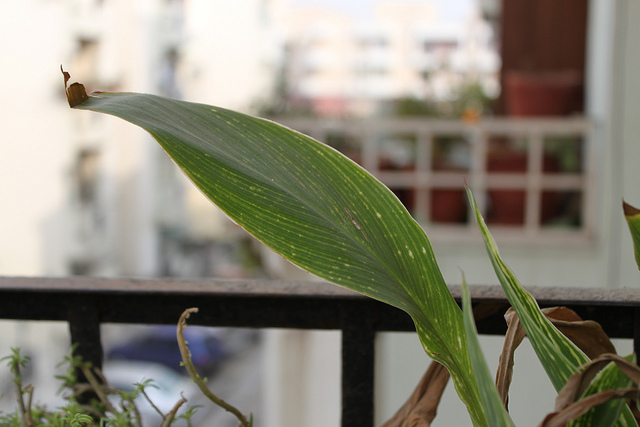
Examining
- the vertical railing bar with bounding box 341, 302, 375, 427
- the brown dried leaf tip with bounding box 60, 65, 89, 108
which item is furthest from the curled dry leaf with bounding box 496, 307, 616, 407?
the brown dried leaf tip with bounding box 60, 65, 89, 108

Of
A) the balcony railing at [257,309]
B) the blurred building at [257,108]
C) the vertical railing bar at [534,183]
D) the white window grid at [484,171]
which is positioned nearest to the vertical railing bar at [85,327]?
→ the balcony railing at [257,309]

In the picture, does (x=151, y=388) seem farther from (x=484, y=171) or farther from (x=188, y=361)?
(x=188, y=361)

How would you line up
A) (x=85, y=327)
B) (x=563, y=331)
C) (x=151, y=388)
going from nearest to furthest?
(x=563, y=331)
(x=85, y=327)
(x=151, y=388)

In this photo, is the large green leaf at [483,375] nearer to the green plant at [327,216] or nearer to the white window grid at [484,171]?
the green plant at [327,216]

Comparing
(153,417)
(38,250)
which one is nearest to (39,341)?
(38,250)

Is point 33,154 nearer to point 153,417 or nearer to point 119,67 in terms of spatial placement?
point 119,67

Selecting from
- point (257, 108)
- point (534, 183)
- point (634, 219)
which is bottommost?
point (634, 219)

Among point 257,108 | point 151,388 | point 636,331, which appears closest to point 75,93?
point 636,331
